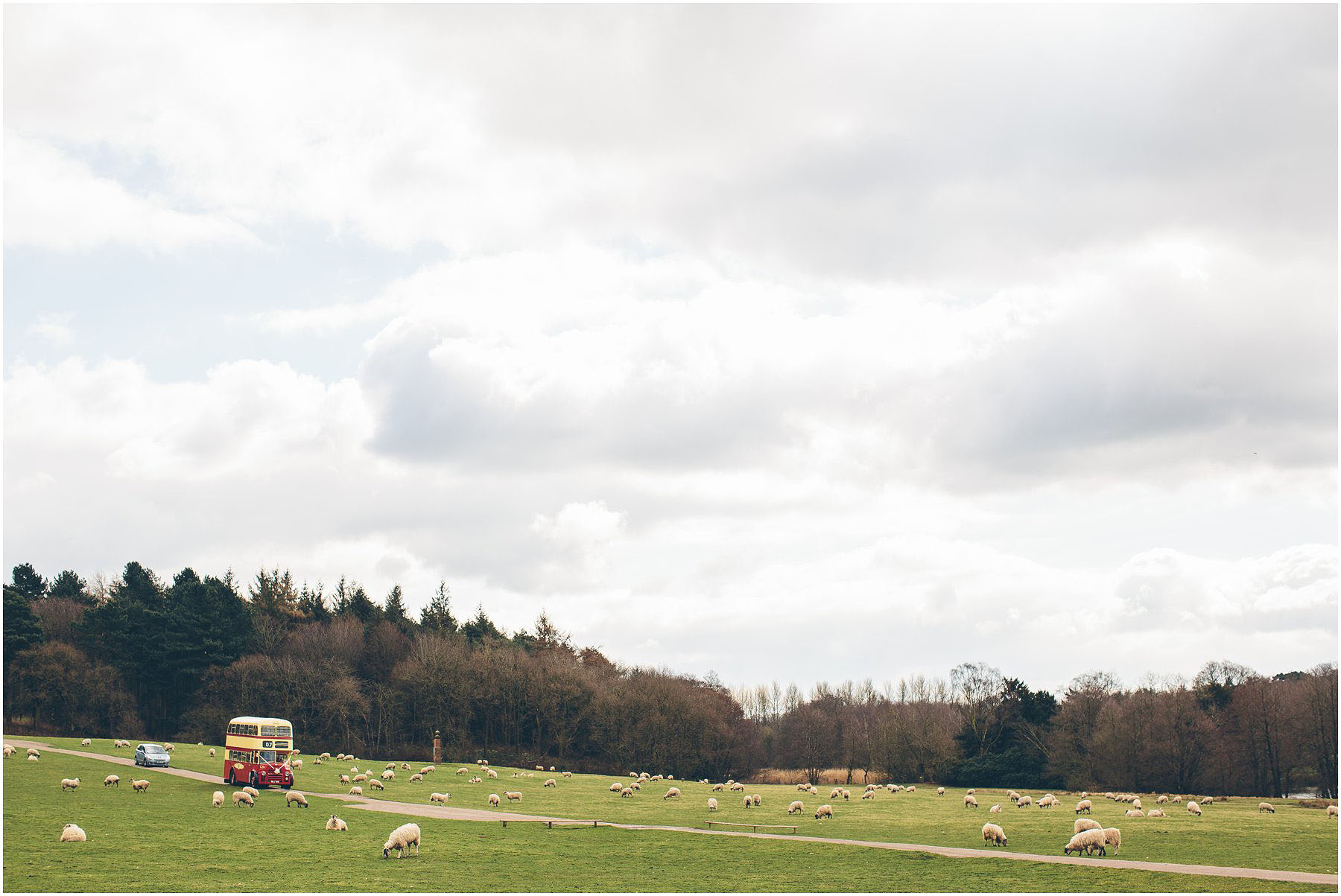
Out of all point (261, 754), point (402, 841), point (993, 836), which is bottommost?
point (993, 836)

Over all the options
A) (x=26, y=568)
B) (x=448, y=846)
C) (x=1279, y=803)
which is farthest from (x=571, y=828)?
(x=26, y=568)

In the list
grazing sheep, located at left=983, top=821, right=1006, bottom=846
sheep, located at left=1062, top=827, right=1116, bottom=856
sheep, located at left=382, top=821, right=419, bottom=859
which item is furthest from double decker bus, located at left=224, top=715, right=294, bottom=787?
sheep, located at left=1062, top=827, right=1116, bottom=856

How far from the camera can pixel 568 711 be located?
11888 cm

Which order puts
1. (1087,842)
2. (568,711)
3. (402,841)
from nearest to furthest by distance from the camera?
1. (402,841)
2. (1087,842)
3. (568,711)

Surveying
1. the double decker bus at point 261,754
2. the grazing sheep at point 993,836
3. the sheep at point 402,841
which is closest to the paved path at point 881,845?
the grazing sheep at point 993,836

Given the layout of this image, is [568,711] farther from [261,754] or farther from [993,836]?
[993,836]

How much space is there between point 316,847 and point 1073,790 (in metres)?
82.4

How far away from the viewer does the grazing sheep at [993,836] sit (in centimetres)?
4253

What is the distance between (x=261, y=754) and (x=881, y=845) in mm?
38224

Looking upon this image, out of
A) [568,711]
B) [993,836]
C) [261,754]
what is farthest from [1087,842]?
[568,711]

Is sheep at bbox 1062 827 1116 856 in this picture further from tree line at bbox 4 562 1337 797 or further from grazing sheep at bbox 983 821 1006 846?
tree line at bbox 4 562 1337 797

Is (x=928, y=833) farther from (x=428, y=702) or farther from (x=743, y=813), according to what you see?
(x=428, y=702)

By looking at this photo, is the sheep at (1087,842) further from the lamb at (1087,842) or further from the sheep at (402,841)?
the sheep at (402,841)

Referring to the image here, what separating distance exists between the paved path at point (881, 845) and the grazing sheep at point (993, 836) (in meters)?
1.97
